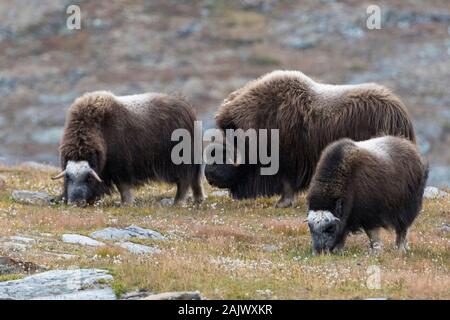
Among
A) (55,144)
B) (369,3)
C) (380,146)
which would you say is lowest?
(55,144)

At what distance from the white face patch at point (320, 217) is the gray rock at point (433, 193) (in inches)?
202

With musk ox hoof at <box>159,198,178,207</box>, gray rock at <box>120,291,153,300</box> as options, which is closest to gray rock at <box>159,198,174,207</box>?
musk ox hoof at <box>159,198,178,207</box>

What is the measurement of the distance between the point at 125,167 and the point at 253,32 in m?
41.7

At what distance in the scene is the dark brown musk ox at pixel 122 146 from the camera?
13.9 m

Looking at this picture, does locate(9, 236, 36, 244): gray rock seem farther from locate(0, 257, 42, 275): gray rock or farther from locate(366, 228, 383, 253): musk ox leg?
locate(366, 228, 383, 253): musk ox leg

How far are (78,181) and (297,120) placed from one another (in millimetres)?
3317

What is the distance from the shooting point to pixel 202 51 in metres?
54.2

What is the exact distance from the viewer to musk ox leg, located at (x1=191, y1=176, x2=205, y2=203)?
49.7ft

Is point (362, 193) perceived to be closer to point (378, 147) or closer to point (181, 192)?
point (378, 147)

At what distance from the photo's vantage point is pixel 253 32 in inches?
2181

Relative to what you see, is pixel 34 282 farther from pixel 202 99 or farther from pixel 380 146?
pixel 202 99

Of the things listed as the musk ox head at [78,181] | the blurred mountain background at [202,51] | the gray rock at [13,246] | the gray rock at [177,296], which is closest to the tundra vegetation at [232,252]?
the gray rock at [13,246]

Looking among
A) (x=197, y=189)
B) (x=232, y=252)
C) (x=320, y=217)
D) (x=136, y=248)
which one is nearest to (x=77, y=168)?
(x=197, y=189)
